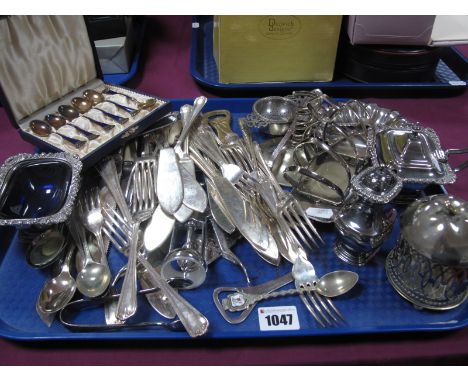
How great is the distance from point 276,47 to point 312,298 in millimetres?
709

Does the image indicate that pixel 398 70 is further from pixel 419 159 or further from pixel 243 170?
pixel 243 170

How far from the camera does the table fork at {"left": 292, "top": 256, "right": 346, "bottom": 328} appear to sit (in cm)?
63

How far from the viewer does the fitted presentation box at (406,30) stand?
1.01 meters

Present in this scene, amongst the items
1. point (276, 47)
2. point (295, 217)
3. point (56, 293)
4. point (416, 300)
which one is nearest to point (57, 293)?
point (56, 293)

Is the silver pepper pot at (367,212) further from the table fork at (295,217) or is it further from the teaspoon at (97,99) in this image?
the teaspoon at (97,99)

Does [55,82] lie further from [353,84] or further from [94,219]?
[353,84]

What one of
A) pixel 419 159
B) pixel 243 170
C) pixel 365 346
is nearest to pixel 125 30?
pixel 243 170

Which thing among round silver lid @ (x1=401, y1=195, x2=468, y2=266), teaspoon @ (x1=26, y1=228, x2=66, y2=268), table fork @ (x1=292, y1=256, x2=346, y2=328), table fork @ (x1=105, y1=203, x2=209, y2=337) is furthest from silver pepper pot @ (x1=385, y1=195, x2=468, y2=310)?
teaspoon @ (x1=26, y1=228, x2=66, y2=268)

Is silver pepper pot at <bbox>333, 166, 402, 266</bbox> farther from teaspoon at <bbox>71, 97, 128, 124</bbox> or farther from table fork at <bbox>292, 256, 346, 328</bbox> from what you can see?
teaspoon at <bbox>71, 97, 128, 124</bbox>

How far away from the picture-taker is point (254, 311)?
2.10ft

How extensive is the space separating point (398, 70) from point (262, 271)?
75cm

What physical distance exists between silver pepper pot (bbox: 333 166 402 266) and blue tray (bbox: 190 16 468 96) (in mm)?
527

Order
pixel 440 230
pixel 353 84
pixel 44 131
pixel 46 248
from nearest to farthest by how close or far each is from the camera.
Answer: pixel 440 230, pixel 46 248, pixel 44 131, pixel 353 84

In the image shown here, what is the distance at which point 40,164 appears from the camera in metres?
0.74
